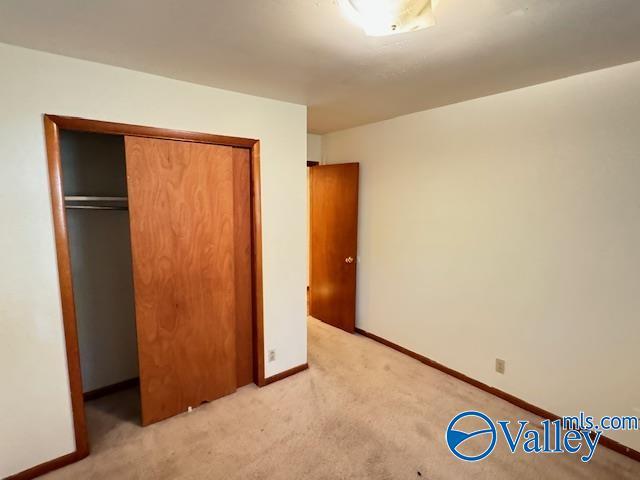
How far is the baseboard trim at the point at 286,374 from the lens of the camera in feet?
9.18

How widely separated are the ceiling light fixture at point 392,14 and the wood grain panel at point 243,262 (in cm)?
147

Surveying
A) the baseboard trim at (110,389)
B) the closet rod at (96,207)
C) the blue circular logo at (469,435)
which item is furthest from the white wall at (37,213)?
the blue circular logo at (469,435)

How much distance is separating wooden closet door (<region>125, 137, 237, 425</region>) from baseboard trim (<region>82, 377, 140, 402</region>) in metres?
0.65

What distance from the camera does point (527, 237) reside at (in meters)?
2.36

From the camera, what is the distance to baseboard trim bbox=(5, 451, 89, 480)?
183 cm

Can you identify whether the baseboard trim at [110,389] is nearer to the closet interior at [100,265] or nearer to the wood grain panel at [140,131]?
the closet interior at [100,265]

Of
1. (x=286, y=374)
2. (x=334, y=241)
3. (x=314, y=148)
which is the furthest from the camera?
(x=314, y=148)

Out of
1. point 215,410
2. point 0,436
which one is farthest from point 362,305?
point 0,436

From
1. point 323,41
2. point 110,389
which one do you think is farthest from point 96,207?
point 323,41

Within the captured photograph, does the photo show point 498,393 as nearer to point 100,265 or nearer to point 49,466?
point 49,466

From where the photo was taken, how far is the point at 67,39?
1.58m

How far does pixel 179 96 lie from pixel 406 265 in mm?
2383

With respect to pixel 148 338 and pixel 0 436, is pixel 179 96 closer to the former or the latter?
pixel 148 338

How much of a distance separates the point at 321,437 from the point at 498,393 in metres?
1.46
